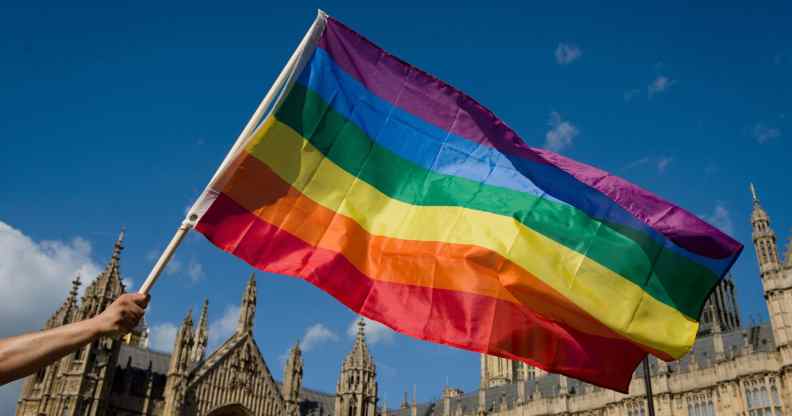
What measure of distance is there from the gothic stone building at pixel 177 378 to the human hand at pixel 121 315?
3471cm

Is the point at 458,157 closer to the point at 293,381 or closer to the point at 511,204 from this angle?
the point at 511,204

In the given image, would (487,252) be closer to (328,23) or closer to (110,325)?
(328,23)

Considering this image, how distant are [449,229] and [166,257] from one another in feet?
13.8

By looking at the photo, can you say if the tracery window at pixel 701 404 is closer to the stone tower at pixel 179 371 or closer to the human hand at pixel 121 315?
the stone tower at pixel 179 371

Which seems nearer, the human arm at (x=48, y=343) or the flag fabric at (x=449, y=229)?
the human arm at (x=48, y=343)

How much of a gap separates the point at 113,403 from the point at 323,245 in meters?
39.1

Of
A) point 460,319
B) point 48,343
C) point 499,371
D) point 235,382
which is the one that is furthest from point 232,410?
point 48,343

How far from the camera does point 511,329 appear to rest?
8.72 m

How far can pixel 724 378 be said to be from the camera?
43.3 meters

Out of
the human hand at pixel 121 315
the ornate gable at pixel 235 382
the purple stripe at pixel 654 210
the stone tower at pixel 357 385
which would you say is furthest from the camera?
the stone tower at pixel 357 385

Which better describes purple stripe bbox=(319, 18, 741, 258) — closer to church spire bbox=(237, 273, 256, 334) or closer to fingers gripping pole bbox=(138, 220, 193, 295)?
fingers gripping pole bbox=(138, 220, 193, 295)

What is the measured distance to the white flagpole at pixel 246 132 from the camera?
5.82 meters

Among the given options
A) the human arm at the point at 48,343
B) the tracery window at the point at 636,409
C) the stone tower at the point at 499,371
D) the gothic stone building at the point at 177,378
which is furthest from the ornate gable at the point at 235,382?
the human arm at the point at 48,343

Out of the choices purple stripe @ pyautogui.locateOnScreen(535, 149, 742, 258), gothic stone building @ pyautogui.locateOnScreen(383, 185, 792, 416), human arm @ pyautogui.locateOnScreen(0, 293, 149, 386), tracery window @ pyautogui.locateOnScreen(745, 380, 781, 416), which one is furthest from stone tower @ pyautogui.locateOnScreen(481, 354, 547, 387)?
human arm @ pyautogui.locateOnScreen(0, 293, 149, 386)
